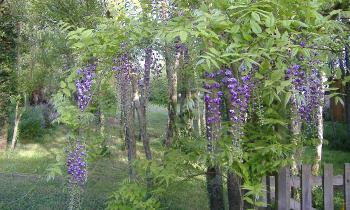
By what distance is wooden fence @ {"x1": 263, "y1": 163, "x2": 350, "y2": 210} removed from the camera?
3035 millimetres

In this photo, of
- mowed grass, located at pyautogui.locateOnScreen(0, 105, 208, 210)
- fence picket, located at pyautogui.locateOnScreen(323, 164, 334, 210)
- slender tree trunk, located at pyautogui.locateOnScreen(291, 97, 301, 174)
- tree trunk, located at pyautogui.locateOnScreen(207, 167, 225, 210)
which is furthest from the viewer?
mowed grass, located at pyautogui.locateOnScreen(0, 105, 208, 210)

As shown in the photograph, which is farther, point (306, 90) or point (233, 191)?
point (233, 191)

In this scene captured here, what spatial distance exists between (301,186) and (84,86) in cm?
169

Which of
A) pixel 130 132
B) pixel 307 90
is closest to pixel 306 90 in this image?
pixel 307 90

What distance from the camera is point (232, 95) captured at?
2406mm

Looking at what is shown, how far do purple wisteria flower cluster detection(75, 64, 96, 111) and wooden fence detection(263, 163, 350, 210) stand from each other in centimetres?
141

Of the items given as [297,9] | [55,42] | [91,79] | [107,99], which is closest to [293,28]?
[297,9]

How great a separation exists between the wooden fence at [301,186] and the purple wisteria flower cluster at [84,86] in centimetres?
141

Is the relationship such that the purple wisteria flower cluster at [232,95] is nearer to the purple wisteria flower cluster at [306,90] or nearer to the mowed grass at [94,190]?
the purple wisteria flower cluster at [306,90]

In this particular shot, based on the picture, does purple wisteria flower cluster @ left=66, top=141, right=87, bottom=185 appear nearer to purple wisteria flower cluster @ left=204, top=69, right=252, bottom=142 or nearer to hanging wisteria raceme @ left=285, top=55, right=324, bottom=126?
purple wisteria flower cluster @ left=204, top=69, right=252, bottom=142

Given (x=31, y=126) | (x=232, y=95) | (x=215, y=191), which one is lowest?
(x=215, y=191)

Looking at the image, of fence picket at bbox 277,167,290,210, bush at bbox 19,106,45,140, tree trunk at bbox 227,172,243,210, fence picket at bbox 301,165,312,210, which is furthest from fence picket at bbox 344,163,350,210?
bush at bbox 19,106,45,140

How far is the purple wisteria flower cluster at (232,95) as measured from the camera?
2.38m

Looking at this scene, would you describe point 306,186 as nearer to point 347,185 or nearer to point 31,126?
point 347,185
